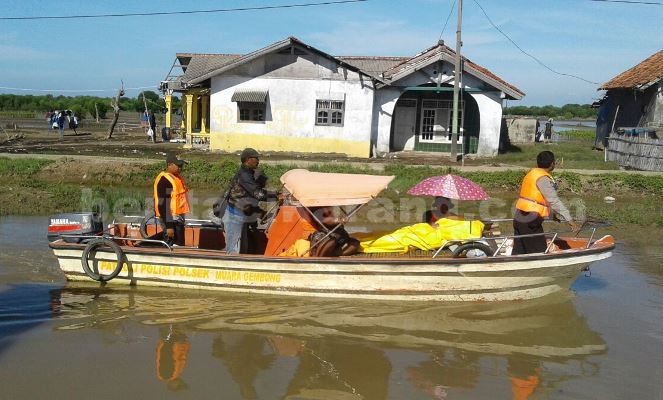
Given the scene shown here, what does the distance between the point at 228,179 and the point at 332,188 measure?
10379 millimetres

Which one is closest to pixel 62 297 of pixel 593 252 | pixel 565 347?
pixel 565 347

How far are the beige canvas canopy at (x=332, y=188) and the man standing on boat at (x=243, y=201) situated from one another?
17.2 inches

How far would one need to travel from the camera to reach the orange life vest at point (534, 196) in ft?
26.6

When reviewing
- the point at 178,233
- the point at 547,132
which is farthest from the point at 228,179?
the point at 547,132

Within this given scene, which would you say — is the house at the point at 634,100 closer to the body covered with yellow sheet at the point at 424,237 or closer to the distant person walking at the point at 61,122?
the body covered with yellow sheet at the point at 424,237

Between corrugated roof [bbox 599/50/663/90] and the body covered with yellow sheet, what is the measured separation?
19.2 meters

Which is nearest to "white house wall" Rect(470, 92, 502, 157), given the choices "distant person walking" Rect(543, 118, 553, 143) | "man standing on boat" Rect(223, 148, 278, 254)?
"distant person walking" Rect(543, 118, 553, 143)

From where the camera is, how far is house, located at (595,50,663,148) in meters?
24.5

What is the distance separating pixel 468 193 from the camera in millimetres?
8891

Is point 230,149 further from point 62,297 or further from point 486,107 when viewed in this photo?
point 62,297

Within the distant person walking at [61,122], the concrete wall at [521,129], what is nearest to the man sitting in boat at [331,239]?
the distant person walking at [61,122]

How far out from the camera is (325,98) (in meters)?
24.3

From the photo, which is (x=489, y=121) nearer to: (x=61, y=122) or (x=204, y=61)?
(x=204, y=61)

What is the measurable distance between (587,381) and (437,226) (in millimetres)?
2940
